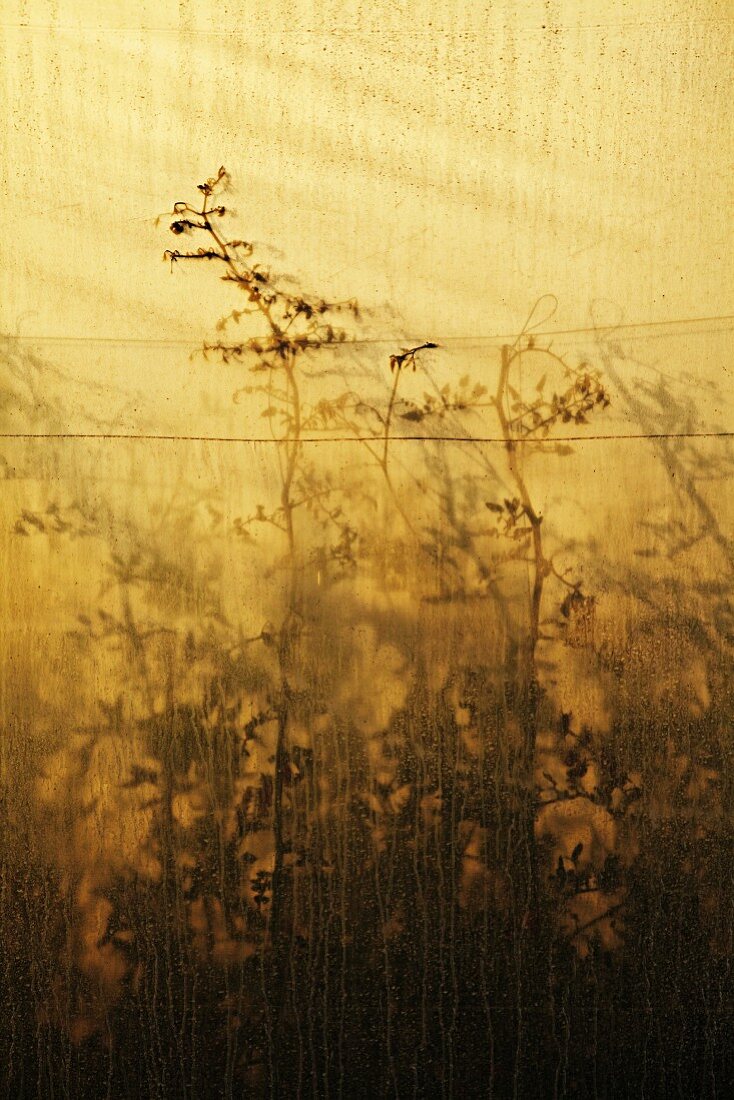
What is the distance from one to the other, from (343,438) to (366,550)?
0.77ft

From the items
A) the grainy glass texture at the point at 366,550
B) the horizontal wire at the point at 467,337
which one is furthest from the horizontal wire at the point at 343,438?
the horizontal wire at the point at 467,337

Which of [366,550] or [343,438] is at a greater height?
[343,438]

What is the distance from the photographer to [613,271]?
1881 mm

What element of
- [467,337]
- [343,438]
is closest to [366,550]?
[343,438]

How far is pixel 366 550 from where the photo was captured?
1.90 m

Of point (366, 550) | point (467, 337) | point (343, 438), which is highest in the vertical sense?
point (467, 337)

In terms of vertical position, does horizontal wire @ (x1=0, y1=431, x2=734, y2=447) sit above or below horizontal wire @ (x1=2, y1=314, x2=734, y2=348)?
below

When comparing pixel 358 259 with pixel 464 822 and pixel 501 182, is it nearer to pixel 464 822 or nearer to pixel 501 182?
pixel 501 182

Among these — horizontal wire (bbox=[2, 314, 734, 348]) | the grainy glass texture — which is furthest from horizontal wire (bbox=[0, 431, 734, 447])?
horizontal wire (bbox=[2, 314, 734, 348])

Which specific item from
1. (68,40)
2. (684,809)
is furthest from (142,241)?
(684,809)

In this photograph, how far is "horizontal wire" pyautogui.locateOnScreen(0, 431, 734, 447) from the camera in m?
1.89

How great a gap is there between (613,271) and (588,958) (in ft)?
4.64

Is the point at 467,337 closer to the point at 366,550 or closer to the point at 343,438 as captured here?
the point at 343,438

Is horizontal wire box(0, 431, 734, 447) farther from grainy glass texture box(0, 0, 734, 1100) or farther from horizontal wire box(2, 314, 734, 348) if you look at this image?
horizontal wire box(2, 314, 734, 348)
